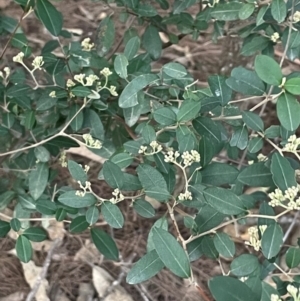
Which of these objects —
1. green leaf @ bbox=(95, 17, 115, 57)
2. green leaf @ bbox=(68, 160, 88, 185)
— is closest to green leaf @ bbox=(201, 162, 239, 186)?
green leaf @ bbox=(68, 160, 88, 185)

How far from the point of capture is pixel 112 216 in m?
0.86

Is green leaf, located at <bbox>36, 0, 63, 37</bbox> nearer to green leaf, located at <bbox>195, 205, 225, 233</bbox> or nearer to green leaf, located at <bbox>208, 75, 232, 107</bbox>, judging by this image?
green leaf, located at <bbox>208, 75, 232, 107</bbox>

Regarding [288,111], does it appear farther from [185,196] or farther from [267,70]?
[185,196]

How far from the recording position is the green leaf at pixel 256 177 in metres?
0.87

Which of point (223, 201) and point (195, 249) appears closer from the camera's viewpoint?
point (223, 201)

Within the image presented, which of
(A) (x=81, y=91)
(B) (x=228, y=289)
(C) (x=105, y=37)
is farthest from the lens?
(C) (x=105, y=37)

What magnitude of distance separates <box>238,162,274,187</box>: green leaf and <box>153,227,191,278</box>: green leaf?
22cm

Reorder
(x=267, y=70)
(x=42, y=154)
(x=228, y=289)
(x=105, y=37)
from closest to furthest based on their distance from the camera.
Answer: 1. (x=228, y=289)
2. (x=267, y=70)
3. (x=42, y=154)
4. (x=105, y=37)

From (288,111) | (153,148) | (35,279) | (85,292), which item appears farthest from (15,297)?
(288,111)

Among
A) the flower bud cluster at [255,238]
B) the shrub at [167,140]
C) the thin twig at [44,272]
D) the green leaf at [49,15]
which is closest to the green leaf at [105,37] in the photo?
the shrub at [167,140]

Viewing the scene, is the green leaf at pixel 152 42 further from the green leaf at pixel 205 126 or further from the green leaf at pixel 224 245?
the green leaf at pixel 224 245

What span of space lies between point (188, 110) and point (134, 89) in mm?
117

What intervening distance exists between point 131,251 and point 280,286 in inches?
30.0

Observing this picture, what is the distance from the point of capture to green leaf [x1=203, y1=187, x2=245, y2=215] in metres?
0.82
